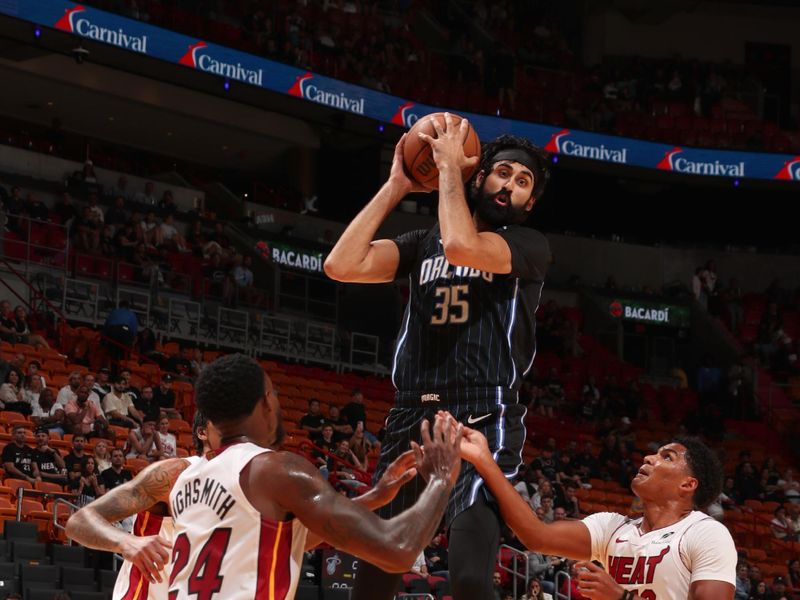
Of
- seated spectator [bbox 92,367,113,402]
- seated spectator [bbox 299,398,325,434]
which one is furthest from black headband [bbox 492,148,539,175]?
seated spectator [bbox 299,398,325,434]

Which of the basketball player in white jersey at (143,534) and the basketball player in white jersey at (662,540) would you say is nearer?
the basketball player in white jersey at (143,534)

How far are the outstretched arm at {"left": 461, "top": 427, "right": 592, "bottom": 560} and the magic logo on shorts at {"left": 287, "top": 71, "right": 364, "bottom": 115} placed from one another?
18528 millimetres

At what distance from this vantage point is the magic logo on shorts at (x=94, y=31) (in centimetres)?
2075

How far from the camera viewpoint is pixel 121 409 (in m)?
14.9

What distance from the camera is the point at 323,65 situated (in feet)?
79.9

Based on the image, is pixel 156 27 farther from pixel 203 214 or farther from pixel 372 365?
pixel 372 365

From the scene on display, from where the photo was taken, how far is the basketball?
5176 millimetres

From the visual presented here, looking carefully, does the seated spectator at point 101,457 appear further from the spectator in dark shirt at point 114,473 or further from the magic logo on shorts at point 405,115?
the magic logo on shorts at point 405,115

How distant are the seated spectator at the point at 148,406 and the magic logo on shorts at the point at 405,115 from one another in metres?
10.7

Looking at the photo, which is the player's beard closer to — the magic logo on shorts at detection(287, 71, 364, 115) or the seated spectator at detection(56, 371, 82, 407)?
the seated spectator at detection(56, 371, 82, 407)

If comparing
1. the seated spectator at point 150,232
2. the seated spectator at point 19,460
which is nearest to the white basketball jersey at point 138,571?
the seated spectator at point 19,460

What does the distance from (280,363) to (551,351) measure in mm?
6419

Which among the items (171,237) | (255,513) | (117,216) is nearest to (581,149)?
(171,237)

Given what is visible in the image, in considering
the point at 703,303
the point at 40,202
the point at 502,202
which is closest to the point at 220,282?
the point at 40,202
